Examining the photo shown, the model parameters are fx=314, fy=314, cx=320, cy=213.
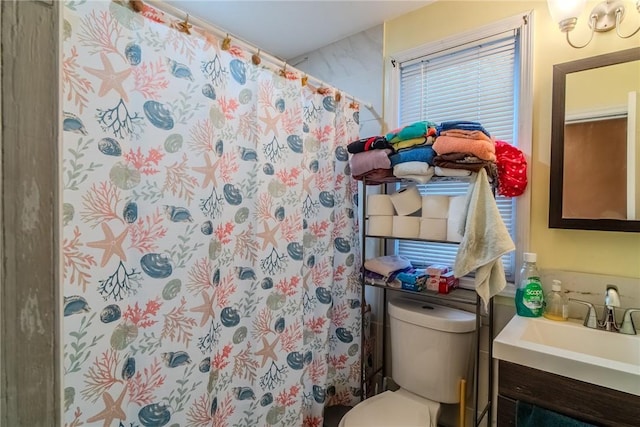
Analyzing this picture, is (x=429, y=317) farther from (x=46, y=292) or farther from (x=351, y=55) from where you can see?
(x=351, y=55)

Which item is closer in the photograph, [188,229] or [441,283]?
[188,229]

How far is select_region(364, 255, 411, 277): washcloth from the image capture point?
1.61m

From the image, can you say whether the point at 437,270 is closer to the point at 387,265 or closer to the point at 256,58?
the point at 387,265

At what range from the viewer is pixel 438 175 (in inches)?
53.9

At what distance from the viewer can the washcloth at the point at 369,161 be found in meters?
1.50

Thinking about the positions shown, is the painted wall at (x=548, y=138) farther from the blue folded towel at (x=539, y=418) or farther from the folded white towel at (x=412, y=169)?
the blue folded towel at (x=539, y=418)

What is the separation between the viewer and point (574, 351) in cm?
114

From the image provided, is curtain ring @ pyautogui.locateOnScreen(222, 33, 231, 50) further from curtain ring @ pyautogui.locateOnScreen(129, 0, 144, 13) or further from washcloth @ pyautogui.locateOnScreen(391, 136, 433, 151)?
washcloth @ pyautogui.locateOnScreen(391, 136, 433, 151)

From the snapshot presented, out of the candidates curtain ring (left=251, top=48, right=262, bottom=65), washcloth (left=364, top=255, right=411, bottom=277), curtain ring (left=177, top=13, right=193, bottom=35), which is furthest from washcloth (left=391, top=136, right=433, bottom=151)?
curtain ring (left=177, top=13, right=193, bottom=35)

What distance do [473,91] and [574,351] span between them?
1219 millimetres

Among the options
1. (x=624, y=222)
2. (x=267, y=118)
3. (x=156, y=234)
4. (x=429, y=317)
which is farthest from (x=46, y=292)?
(x=624, y=222)

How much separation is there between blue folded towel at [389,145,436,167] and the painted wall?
460mm

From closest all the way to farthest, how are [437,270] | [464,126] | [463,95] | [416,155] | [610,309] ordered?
[610,309] < [464,126] < [416,155] < [437,270] < [463,95]

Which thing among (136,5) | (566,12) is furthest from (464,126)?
(136,5)
